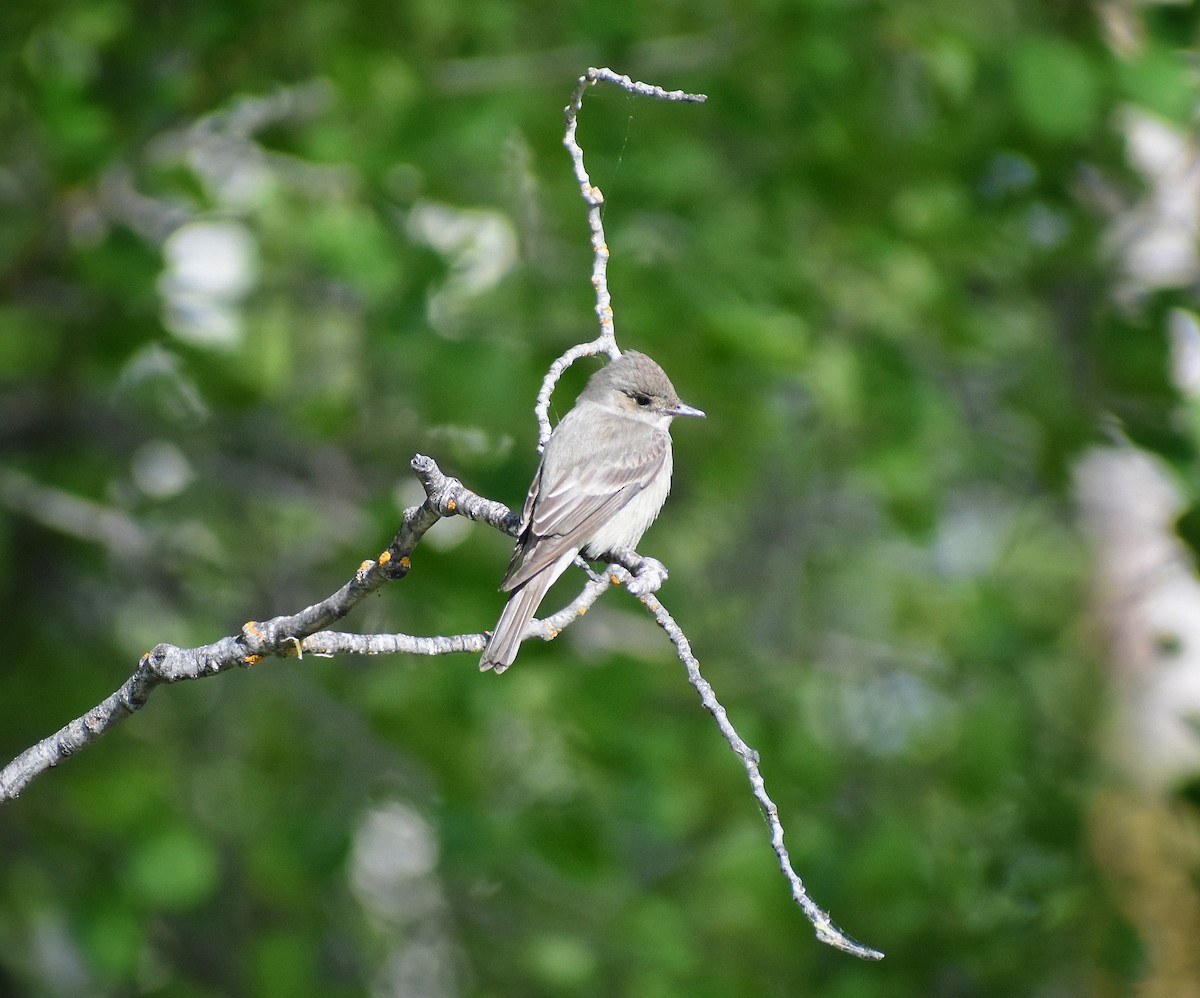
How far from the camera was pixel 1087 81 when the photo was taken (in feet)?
15.5

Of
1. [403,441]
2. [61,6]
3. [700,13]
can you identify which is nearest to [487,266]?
[403,441]

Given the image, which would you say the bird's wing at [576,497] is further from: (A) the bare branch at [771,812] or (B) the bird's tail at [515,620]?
(A) the bare branch at [771,812]

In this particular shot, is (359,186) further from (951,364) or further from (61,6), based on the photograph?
(951,364)

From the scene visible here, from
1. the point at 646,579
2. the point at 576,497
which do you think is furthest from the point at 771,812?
the point at 576,497

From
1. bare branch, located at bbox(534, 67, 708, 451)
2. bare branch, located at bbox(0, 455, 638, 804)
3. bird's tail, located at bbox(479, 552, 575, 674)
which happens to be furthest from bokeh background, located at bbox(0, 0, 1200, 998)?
bare branch, located at bbox(0, 455, 638, 804)

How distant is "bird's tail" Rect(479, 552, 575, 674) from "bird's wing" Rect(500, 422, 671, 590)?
0.13ft

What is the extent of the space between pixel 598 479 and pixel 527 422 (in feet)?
2.30

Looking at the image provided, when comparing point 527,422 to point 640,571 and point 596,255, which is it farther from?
point 640,571

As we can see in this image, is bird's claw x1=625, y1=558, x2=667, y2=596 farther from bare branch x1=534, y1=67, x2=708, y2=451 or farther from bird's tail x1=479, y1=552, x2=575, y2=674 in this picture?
bare branch x1=534, y1=67, x2=708, y2=451

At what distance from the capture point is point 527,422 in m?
5.03

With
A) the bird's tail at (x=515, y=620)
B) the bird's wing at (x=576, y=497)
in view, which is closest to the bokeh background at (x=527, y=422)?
the bird's wing at (x=576, y=497)

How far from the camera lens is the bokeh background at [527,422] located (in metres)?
4.75

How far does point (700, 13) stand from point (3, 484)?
3.37 metres

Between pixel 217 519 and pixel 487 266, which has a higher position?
pixel 487 266
